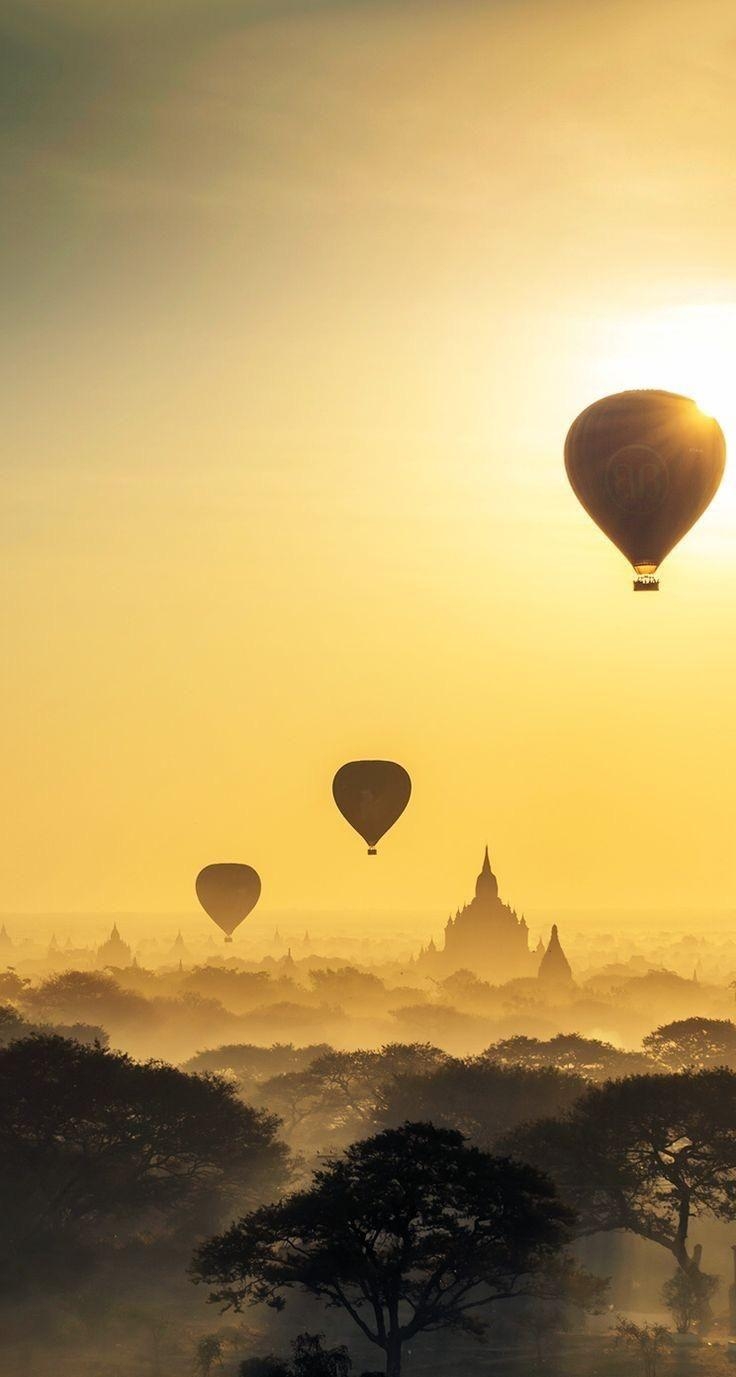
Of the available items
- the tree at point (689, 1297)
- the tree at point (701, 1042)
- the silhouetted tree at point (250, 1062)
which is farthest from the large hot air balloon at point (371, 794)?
the tree at point (689, 1297)

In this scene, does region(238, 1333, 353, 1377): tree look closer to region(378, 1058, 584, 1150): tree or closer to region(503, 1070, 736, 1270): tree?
region(503, 1070, 736, 1270): tree

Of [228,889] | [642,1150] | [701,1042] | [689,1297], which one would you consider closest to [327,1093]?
[701,1042]

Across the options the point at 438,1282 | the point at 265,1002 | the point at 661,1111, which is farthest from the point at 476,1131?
the point at 265,1002

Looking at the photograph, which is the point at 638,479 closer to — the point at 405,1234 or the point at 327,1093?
the point at 405,1234

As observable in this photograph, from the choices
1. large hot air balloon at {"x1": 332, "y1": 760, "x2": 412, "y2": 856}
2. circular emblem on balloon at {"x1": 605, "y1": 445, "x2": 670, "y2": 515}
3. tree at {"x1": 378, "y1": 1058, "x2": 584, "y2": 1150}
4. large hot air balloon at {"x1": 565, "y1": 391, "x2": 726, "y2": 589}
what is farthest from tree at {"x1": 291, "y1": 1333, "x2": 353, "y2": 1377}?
large hot air balloon at {"x1": 332, "y1": 760, "x2": 412, "y2": 856}

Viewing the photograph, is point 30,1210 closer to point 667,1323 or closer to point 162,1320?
point 162,1320

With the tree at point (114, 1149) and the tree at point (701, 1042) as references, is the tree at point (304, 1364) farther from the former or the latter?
the tree at point (701, 1042)
